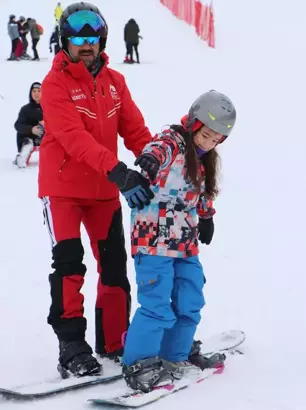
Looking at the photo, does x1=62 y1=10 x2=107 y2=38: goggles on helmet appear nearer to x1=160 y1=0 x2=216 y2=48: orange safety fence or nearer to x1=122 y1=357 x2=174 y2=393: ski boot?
x1=122 y1=357 x2=174 y2=393: ski boot

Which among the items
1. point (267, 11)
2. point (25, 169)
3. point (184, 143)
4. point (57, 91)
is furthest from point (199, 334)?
point (267, 11)

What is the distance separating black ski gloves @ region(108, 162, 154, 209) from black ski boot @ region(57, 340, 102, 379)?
85 centimetres

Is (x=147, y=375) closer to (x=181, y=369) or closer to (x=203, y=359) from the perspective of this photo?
(x=181, y=369)

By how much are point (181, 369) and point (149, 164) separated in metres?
1.13

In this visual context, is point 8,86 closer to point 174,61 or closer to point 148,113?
point 148,113

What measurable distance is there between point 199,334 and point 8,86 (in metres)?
13.5

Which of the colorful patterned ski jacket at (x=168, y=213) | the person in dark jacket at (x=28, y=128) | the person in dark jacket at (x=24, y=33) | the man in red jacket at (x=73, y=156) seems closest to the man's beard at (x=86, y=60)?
the man in red jacket at (x=73, y=156)

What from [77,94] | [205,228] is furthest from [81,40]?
[205,228]

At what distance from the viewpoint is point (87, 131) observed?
10.8ft

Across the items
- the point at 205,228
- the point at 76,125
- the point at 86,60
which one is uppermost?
the point at 86,60

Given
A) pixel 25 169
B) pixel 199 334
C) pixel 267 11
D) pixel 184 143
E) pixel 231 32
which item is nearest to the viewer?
pixel 184 143

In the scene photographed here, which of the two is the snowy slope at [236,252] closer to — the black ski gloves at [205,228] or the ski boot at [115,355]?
the ski boot at [115,355]

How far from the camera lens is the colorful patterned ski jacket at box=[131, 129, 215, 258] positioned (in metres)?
3.17

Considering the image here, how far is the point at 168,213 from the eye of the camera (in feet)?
10.6
